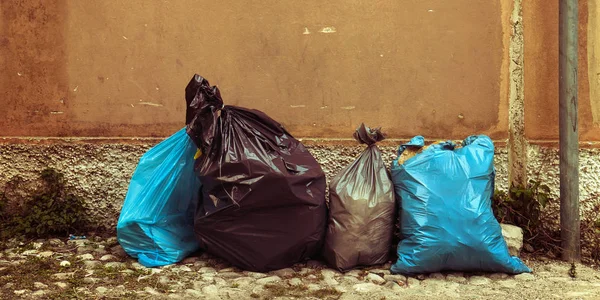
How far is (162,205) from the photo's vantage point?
10.6ft

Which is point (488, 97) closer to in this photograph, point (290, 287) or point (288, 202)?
point (288, 202)

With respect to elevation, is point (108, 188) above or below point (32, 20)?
below

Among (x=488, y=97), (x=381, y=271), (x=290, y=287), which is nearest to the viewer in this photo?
(x=290, y=287)

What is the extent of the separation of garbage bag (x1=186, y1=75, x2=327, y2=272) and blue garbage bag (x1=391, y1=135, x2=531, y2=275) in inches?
17.4

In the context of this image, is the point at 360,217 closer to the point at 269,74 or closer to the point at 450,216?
the point at 450,216

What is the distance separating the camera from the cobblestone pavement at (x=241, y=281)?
2.76 m

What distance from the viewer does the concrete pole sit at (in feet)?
10.4

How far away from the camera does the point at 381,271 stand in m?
3.10

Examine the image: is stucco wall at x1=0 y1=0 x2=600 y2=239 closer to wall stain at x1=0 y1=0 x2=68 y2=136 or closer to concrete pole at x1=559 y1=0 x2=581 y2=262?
wall stain at x1=0 y1=0 x2=68 y2=136

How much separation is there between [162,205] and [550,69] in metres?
2.30

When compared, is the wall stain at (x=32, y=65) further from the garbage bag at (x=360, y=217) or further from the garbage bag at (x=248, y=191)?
the garbage bag at (x=360, y=217)

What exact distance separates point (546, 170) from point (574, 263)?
55 cm

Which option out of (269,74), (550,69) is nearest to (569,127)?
(550,69)

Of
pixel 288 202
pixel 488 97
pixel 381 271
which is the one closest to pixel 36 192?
pixel 288 202
